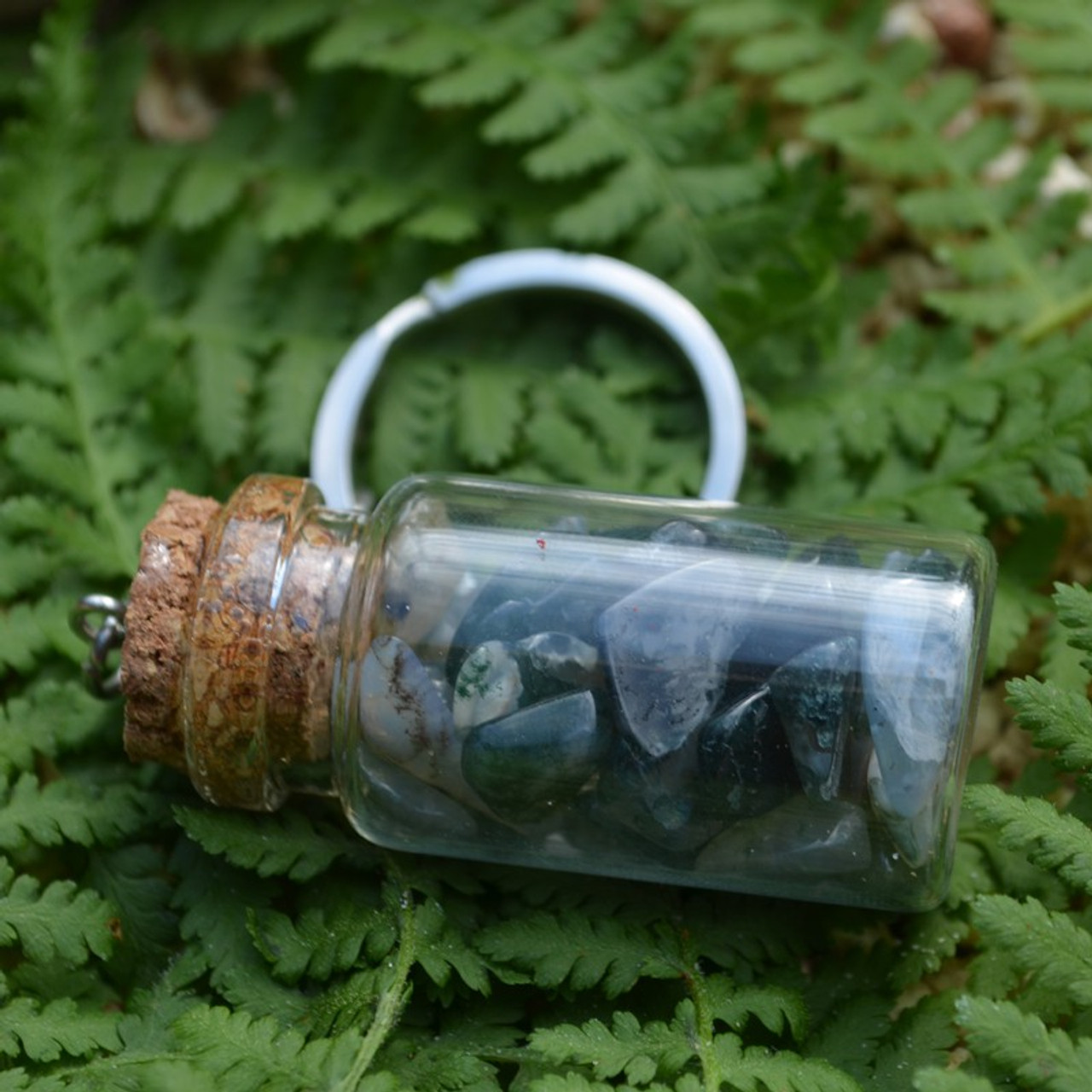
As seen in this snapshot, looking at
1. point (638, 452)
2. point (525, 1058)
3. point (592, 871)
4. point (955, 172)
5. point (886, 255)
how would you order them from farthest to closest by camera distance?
point (886, 255) < point (955, 172) < point (638, 452) < point (592, 871) < point (525, 1058)

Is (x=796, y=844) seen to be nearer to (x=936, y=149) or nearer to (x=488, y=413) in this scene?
(x=488, y=413)

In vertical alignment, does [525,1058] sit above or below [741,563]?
below

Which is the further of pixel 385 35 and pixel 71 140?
pixel 385 35

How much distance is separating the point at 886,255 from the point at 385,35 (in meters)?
0.78

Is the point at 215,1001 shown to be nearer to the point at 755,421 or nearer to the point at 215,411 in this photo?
the point at 215,411

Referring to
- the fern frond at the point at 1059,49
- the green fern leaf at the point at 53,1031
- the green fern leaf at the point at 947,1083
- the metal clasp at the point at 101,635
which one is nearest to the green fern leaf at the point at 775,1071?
the green fern leaf at the point at 947,1083

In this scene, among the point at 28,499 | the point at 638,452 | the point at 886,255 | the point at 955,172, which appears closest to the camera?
the point at 28,499

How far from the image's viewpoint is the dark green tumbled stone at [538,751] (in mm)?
1327

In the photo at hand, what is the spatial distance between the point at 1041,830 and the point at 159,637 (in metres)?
0.89

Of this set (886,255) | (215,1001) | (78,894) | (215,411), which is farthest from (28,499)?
(886,255)

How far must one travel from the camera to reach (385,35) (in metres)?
1.86

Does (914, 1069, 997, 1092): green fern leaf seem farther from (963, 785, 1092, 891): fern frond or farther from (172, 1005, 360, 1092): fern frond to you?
(172, 1005, 360, 1092): fern frond

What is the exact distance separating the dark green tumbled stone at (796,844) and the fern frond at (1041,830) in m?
0.12

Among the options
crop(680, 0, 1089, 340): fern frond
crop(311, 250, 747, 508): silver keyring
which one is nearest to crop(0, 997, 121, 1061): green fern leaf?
crop(311, 250, 747, 508): silver keyring
